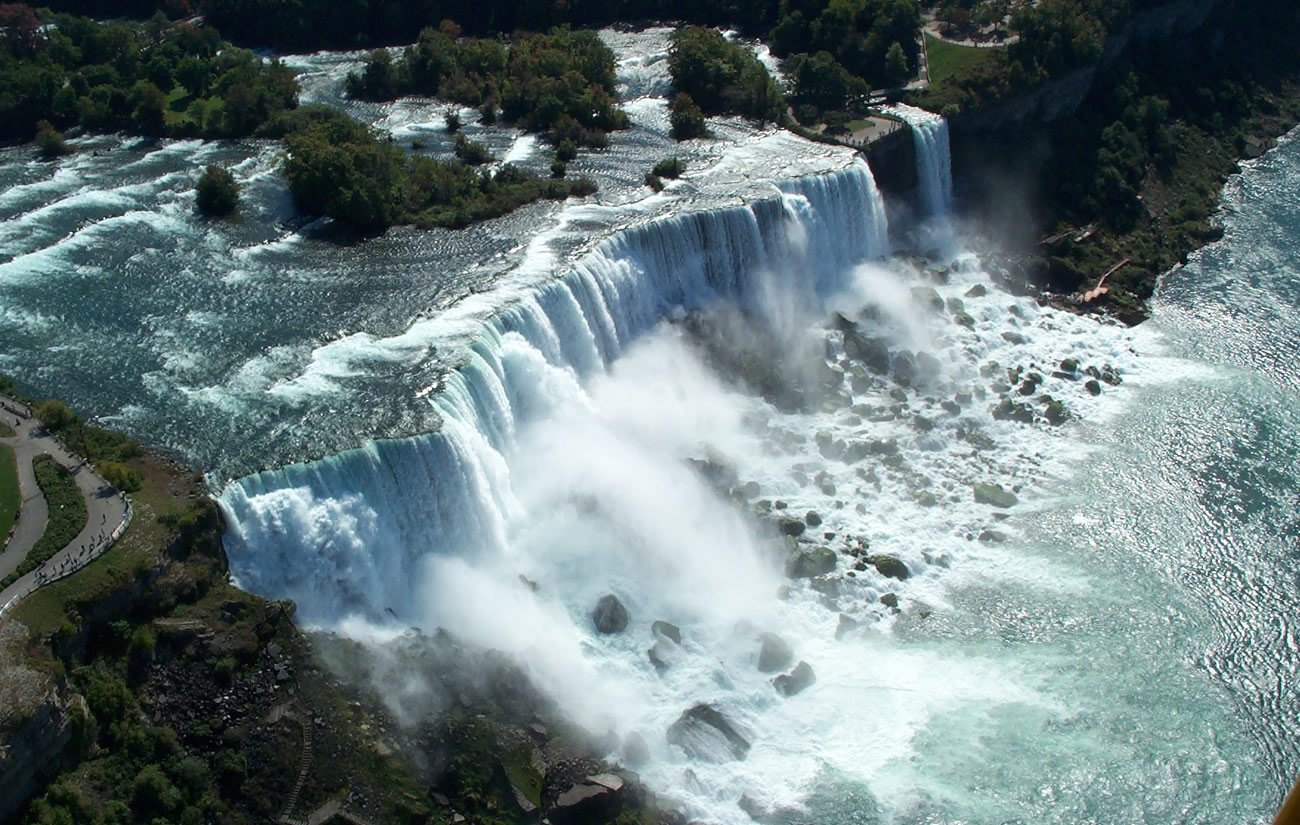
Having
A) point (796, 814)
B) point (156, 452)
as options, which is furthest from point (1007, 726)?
point (156, 452)

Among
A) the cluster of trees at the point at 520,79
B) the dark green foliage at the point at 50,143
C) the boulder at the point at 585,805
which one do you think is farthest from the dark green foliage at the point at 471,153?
the boulder at the point at 585,805

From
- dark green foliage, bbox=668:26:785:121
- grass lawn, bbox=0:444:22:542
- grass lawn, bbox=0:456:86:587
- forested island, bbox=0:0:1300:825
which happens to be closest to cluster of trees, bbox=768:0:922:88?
forested island, bbox=0:0:1300:825

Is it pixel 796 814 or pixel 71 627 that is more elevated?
pixel 71 627

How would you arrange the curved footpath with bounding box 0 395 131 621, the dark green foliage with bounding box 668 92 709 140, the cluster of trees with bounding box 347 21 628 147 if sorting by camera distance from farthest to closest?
the cluster of trees with bounding box 347 21 628 147
the dark green foliage with bounding box 668 92 709 140
the curved footpath with bounding box 0 395 131 621

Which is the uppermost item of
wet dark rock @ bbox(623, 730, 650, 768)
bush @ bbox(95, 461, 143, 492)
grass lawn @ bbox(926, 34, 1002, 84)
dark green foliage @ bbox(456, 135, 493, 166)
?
bush @ bbox(95, 461, 143, 492)

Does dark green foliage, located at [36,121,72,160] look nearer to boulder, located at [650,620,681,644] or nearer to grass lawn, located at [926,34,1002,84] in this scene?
boulder, located at [650,620,681,644]

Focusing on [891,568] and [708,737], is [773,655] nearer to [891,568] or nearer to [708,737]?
[708,737]

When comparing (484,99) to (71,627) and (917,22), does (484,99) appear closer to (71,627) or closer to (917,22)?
(917,22)

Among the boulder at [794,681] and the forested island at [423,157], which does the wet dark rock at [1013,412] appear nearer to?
the forested island at [423,157]
